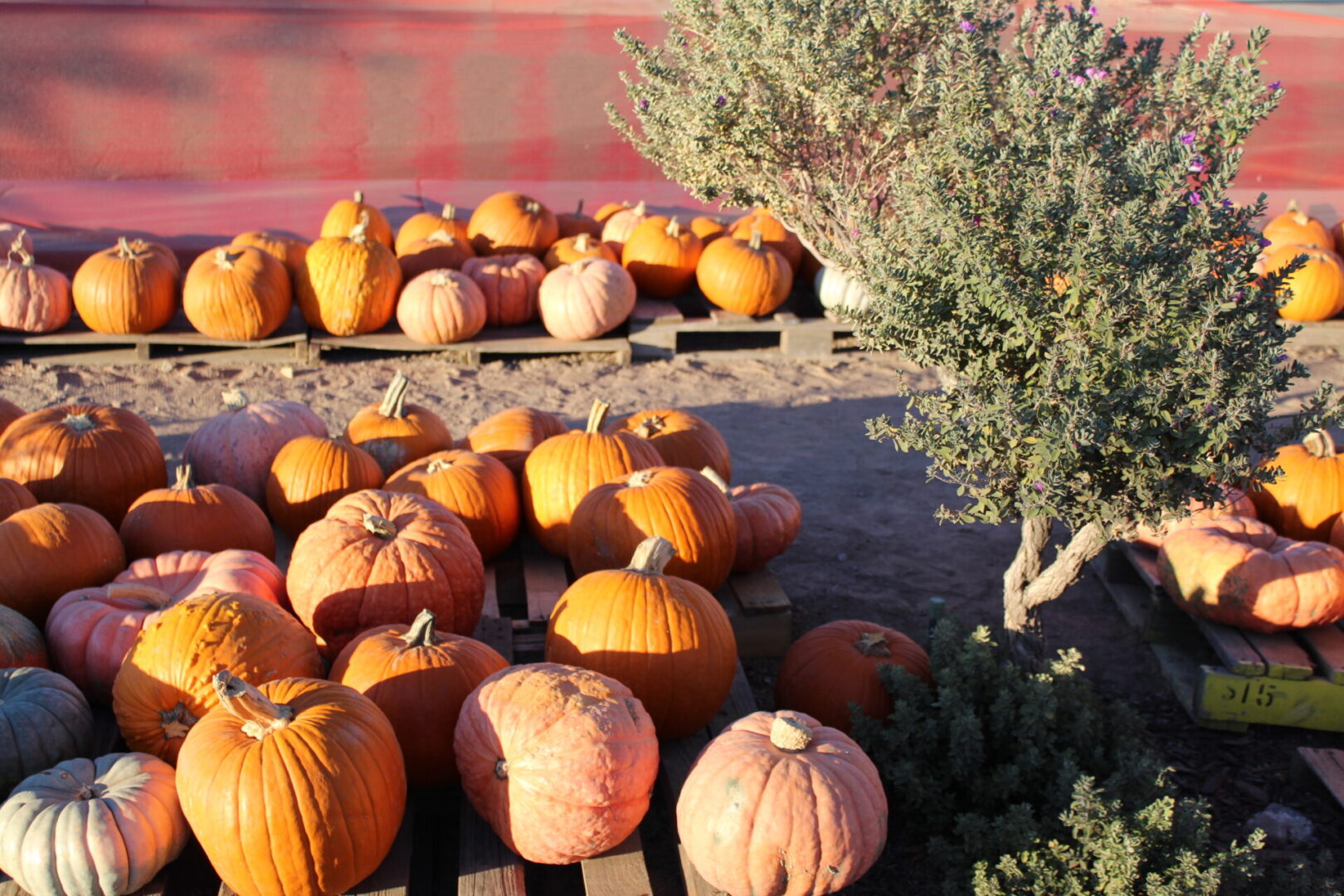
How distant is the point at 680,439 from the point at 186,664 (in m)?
2.25

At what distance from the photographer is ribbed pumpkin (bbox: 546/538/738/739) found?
123 inches

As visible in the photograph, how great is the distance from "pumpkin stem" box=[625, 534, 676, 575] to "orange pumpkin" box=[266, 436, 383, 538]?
4.79ft

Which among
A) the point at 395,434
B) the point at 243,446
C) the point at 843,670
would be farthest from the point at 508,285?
the point at 843,670

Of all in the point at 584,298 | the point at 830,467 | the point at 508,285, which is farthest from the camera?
the point at 508,285

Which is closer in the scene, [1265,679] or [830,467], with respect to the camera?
[1265,679]

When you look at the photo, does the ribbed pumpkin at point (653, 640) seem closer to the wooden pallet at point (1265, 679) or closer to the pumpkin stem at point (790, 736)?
the pumpkin stem at point (790, 736)

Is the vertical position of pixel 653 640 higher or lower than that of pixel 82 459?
lower

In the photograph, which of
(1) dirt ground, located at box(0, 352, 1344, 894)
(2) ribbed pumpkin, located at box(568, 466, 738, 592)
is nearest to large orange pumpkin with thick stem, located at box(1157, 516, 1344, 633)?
(1) dirt ground, located at box(0, 352, 1344, 894)

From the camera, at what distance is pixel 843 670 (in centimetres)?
350

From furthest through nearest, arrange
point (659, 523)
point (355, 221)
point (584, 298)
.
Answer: point (355, 221), point (584, 298), point (659, 523)

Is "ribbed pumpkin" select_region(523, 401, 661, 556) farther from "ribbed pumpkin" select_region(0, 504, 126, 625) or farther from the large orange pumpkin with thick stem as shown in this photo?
the large orange pumpkin with thick stem

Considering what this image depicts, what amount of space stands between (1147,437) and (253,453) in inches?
133

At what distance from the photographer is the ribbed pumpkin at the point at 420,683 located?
2908 millimetres

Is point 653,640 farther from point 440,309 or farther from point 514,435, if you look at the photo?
point 440,309
